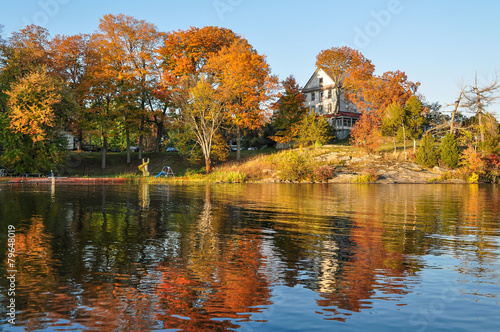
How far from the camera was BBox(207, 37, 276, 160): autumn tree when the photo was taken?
2020 inches

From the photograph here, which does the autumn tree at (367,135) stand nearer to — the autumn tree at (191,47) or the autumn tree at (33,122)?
the autumn tree at (191,47)

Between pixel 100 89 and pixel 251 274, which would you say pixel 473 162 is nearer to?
pixel 251 274

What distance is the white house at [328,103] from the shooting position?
7775cm

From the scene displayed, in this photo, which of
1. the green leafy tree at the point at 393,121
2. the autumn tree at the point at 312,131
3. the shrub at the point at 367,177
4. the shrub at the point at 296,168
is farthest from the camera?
the autumn tree at the point at 312,131

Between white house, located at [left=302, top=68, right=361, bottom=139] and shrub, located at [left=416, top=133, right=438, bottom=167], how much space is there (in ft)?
94.0

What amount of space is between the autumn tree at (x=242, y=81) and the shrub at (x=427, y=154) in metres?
19.1

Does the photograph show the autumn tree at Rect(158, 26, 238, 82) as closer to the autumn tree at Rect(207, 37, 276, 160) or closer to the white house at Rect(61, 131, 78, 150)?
the autumn tree at Rect(207, 37, 276, 160)

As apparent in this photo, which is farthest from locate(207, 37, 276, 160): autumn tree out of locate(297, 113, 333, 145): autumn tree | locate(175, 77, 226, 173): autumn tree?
locate(297, 113, 333, 145): autumn tree

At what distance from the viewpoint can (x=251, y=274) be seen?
8078 mm

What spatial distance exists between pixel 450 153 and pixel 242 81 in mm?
24691

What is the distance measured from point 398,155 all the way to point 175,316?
4899 cm

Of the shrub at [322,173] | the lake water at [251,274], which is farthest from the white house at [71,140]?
the lake water at [251,274]

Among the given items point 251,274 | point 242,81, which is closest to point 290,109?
point 242,81

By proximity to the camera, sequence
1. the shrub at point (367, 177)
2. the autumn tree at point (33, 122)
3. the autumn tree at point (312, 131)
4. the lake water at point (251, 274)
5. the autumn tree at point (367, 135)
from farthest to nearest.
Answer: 1. the autumn tree at point (312, 131)
2. the autumn tree at point (367, 135)
3. the autumn tree at point (33, 122)
4. the shrub at point (367, 177)
5. the lake water at point (251, 274)
